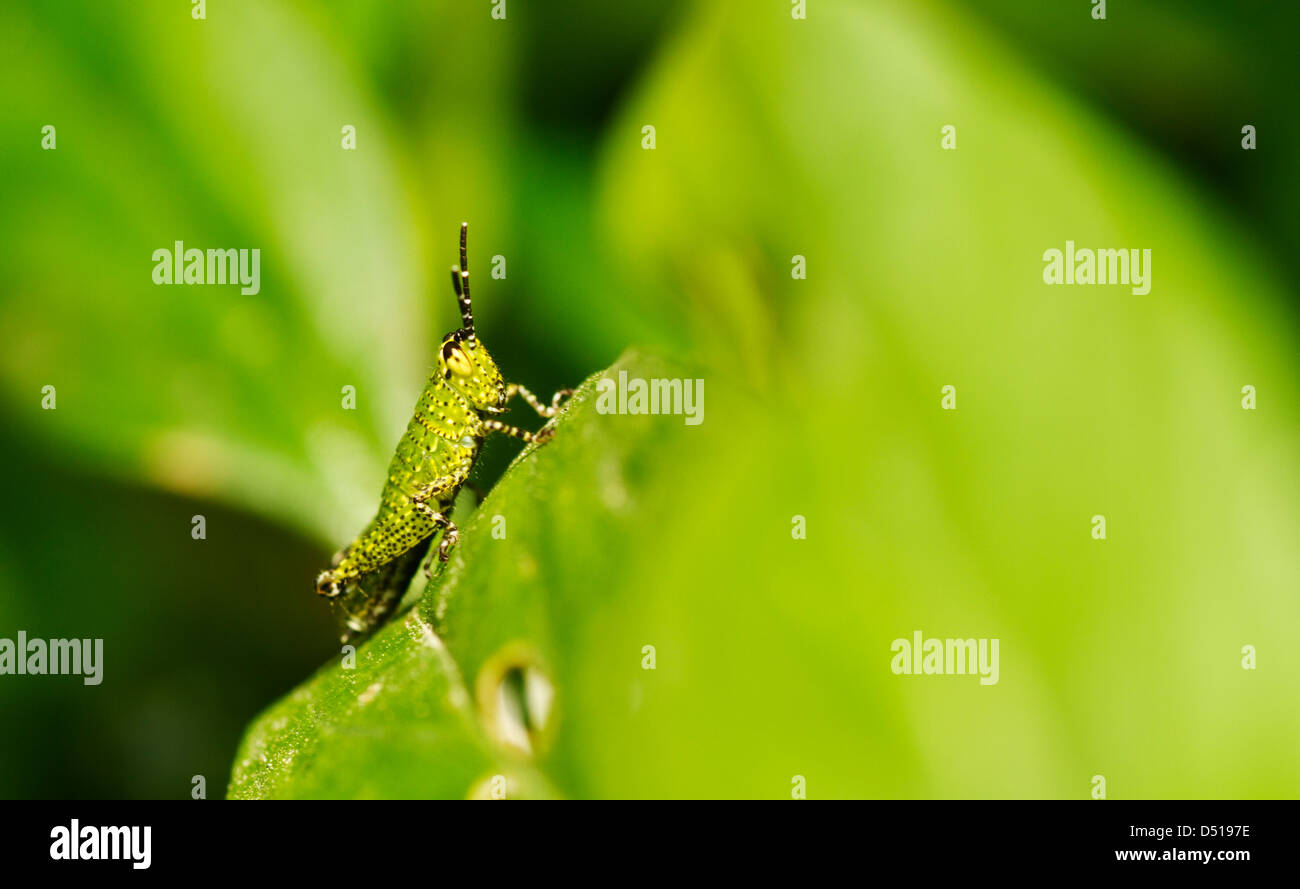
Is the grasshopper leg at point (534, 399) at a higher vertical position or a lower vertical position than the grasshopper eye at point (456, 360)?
lower

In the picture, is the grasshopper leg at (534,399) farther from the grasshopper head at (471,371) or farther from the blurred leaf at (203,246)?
the blurred leaf at (203,246)

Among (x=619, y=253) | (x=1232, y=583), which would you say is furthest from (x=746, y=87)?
(x=1232, y=583)

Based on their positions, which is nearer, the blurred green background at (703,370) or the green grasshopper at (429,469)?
the blurred green background at (703,370)

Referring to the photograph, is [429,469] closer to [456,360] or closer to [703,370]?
[456,360]

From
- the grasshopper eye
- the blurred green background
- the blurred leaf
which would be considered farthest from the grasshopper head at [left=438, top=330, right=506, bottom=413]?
the blurred leaf

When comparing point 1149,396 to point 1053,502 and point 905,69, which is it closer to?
point 1053,502

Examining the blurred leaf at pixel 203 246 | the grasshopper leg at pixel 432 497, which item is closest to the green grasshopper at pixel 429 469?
the grasshopper leg at pixel 432 497
